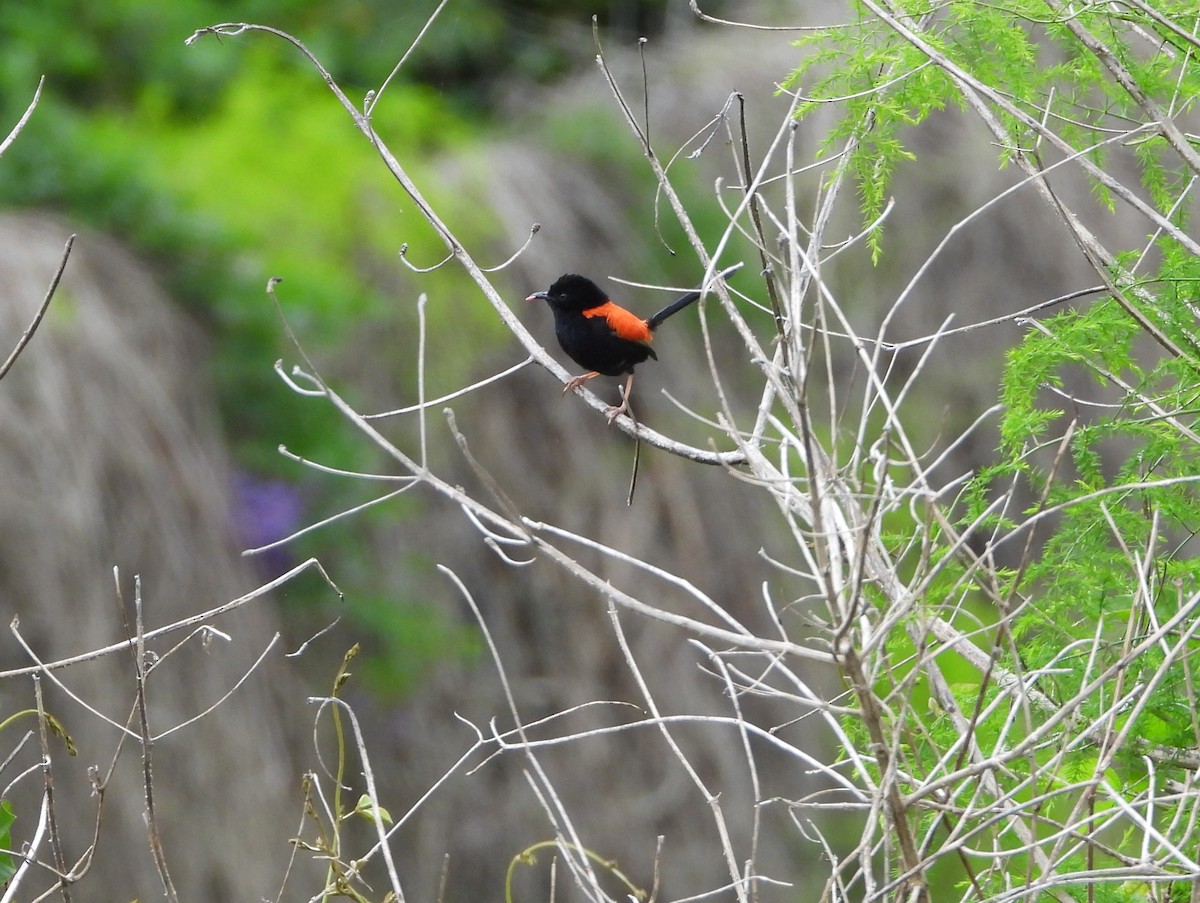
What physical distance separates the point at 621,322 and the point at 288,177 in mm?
2632

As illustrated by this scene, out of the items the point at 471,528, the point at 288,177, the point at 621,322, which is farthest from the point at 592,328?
the point at 288,177

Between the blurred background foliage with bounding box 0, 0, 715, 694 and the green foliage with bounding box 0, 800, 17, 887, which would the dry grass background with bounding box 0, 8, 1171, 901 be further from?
the green foliage with bounding box 0, 800, 17, 887

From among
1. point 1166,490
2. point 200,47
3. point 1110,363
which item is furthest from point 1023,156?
point 200,47

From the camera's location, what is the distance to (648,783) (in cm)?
650

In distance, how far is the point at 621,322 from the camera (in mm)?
4613

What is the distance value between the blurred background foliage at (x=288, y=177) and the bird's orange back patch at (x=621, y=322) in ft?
4.72

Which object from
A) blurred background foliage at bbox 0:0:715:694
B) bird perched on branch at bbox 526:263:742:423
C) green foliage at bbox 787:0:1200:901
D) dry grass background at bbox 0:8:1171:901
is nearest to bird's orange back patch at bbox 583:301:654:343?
bird perched on branch at bbox 526:263:742:423

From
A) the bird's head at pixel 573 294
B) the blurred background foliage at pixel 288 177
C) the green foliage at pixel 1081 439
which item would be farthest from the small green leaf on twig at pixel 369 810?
the blurred background foliage at pixel 288 177

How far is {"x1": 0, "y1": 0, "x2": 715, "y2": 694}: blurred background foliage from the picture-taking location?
5.55m

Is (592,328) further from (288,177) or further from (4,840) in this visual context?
(4,840)

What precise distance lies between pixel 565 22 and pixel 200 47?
2.69 metres

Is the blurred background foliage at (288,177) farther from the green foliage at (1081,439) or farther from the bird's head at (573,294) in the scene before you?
the green foliage at (1081,439)

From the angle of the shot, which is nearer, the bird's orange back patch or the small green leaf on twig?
the small green leaf on twig

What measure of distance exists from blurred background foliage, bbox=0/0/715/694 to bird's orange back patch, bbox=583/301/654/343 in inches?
56.6
